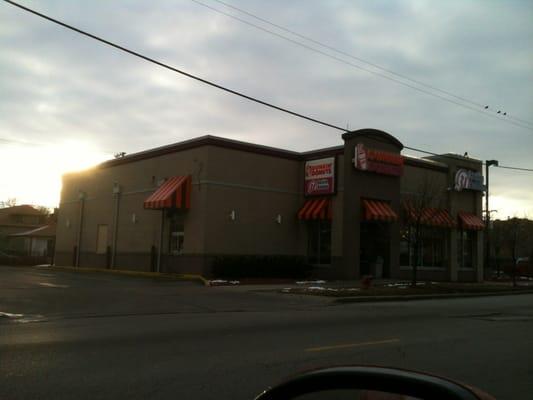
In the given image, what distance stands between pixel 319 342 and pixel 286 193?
20.2 metres

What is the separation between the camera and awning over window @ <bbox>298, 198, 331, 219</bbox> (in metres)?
28.7

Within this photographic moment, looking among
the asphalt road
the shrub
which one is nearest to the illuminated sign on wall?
the shrub

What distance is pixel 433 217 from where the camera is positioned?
3017 cm

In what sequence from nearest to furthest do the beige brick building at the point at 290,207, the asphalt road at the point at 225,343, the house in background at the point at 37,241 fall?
the asphalt road at the point at 225,343 < the beige brick building at the point at 290,207 < the house in background at the point at 37,241

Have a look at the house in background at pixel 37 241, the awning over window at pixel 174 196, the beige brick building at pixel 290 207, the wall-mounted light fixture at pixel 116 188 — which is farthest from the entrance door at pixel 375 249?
the house in background at pixel 37 241

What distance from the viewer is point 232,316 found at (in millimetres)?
14211

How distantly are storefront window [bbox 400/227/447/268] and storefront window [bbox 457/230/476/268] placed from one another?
172 centimetres

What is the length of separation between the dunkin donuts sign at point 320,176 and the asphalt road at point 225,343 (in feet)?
37.4

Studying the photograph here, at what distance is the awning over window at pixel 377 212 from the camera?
92.7ft

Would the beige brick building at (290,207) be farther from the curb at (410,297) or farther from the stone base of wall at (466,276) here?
the curb at (410,297)

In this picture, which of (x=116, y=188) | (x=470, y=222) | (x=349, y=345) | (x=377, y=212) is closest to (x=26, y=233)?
(x=116, y=188)

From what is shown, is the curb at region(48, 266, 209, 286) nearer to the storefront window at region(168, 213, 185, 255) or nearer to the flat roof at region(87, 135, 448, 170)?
the storefront window at region(168, 213, 185, 255)

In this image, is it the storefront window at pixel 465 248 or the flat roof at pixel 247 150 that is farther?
the storefront window at pixel 465 248

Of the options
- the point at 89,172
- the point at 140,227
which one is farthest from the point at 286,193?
the point at 89,172
